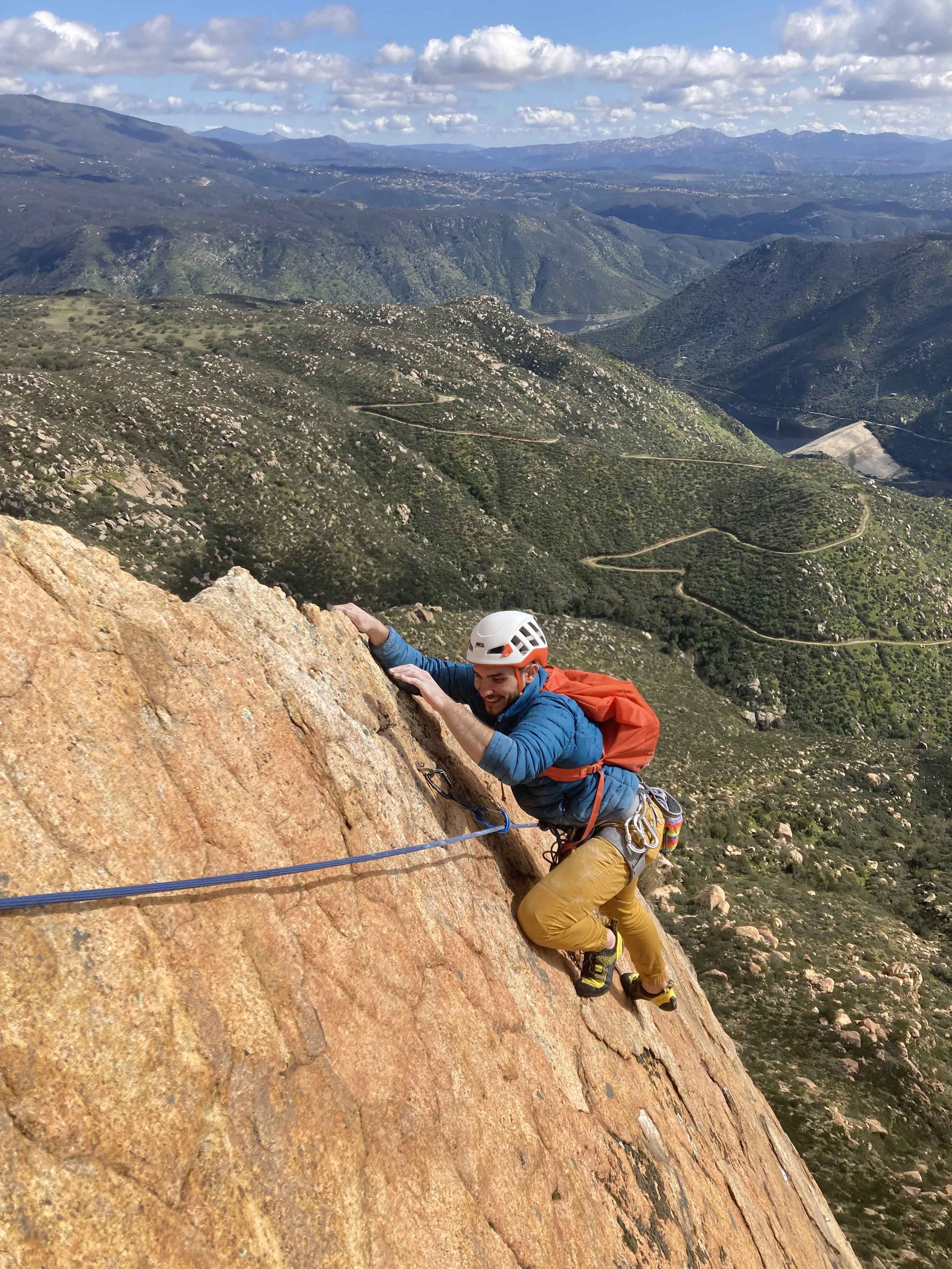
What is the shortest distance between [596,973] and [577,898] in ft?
4.73

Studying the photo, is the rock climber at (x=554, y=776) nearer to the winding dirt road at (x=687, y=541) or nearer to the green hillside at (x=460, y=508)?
the green hillside at (x=460, y=508)

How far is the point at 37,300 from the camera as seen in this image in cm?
14825

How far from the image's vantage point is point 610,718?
30.6 ft

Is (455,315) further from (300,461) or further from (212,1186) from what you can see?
(212,1186)

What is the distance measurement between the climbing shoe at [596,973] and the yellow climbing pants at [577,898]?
279mm

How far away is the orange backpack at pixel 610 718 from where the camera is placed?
9.08m

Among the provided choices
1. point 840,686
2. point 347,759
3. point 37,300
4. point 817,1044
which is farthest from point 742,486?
point 37,300

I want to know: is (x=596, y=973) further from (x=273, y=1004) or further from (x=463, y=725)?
(x=273, y=1004)

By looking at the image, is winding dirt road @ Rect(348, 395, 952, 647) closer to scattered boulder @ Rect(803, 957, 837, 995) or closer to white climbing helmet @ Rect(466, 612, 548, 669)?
scattered boulder @ Rect(803, 957, 837, 995)

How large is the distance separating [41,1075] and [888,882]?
40934mm

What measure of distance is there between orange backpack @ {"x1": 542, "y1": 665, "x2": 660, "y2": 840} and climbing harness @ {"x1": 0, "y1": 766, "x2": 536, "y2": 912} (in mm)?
1525

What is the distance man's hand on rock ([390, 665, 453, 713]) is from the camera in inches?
316

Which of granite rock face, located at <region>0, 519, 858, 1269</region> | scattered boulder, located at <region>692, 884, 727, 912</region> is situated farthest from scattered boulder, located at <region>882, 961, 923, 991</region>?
granite rock face, located at <region>0, 519, 858, 1269</region>

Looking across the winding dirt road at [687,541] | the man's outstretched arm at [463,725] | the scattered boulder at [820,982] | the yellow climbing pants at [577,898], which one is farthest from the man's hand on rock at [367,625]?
the winding dirt road at [687,541]
